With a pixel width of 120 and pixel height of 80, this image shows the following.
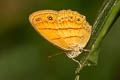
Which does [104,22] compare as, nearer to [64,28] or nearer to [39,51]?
[64,28]

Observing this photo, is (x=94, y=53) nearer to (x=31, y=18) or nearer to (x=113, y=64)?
(x=31, y=18)

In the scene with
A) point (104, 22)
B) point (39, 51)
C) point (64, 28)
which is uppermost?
point (104, 22)

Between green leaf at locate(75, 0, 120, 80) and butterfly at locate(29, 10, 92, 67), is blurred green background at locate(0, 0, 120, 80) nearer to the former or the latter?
butterfly at locate(29, 10, 92, 67)

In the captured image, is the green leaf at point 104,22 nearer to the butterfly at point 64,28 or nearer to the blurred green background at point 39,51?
the butterfly at point 64,28

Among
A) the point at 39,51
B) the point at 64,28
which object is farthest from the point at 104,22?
the point at 39,51

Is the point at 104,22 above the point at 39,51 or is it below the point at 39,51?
above

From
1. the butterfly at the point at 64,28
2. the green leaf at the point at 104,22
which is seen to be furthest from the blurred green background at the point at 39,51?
the green leaf at the point at 104,22
